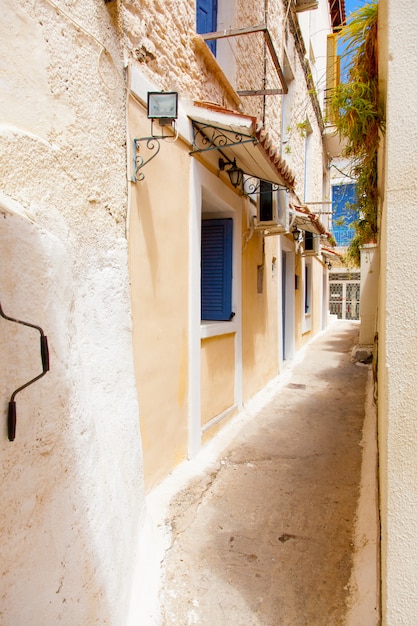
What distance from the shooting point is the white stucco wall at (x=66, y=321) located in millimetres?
1564

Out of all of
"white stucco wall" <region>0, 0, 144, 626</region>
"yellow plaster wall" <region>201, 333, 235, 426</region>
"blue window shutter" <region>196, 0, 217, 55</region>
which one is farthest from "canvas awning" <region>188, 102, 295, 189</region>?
"yellow plaster wall" <region>201, 333, 235, 426</region>

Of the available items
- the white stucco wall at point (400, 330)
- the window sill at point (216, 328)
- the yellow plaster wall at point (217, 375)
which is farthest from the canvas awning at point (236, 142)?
the white stucco wall at point (400, 330)

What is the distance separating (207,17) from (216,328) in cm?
421

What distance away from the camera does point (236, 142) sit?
438 centimetres

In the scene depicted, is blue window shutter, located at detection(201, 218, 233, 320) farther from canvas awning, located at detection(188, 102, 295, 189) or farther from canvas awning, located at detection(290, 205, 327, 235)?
canvas awning, located at detection(290, 205, 327, 235)

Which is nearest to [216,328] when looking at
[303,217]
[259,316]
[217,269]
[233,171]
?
[217,269]

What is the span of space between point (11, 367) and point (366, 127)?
2.47 m

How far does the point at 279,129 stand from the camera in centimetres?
891

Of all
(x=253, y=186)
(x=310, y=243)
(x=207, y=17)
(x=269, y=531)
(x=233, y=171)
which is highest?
(x=207, y=17)

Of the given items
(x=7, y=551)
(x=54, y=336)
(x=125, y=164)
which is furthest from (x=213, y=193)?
(x=7, y=551)

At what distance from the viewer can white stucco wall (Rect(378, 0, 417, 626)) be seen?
1.61 m

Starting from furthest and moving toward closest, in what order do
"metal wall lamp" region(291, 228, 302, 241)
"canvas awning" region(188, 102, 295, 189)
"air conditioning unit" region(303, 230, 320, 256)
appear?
"air conditioning unit" region(303, 230, 320, 256), "metal wall lamp" region(291, 228, 302, 241), "canvas awning" region(188, 102, 295, 189)

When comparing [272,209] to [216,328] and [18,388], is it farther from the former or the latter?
[18,388]

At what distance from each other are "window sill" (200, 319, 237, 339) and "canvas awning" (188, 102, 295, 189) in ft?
6.46
